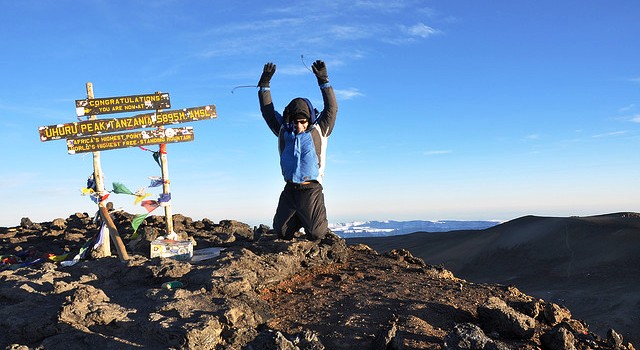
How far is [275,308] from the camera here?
15.0ft

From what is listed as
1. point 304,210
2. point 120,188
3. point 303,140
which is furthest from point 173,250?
point 303,140

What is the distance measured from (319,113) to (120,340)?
3.76 m

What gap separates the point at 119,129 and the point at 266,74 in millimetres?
2515

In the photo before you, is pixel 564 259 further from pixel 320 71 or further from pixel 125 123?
pixel 125 123

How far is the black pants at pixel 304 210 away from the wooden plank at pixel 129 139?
6.98 feet

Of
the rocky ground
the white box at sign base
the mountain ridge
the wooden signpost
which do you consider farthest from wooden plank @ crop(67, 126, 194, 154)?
A: the mountain ridge

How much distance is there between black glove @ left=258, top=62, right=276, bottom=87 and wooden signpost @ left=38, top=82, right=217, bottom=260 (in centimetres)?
140

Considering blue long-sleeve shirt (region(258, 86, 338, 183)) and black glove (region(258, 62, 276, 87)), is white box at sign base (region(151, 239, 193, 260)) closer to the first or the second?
blue long-sleeve shirt (region(258, 86, 338, 183))

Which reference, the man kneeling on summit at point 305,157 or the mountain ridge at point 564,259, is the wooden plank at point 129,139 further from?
the mountain ridge at point 564,259

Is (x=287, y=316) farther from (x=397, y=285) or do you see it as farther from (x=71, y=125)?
(x=71, y=125)

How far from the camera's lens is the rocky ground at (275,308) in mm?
3838

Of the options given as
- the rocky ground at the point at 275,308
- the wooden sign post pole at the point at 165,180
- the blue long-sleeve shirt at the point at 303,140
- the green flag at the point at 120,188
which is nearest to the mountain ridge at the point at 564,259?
the rocky ground at the point at 275,308

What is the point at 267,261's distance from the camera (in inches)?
217

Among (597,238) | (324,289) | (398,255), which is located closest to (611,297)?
Answer: (597,238)
